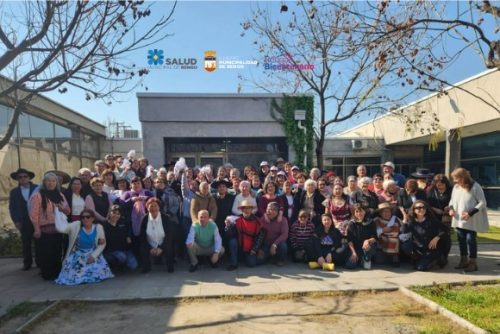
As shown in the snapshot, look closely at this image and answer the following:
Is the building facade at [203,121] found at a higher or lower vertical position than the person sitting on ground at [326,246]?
higher

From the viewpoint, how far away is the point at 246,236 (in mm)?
6797

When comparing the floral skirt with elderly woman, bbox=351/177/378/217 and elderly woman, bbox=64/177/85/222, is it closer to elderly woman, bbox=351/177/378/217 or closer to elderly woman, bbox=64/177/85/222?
elderly woman, bbox=64/177/85/222

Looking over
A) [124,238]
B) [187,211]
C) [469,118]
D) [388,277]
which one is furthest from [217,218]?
[469,118]

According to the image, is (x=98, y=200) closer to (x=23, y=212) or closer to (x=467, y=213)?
(x=23, y=212)

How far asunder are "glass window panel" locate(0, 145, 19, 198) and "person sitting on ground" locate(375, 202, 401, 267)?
31.6 feet

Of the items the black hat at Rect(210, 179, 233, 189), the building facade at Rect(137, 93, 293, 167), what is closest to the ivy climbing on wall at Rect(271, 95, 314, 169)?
the building facade at Rect(137, 93, 293, 167)

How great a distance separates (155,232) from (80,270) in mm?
1339

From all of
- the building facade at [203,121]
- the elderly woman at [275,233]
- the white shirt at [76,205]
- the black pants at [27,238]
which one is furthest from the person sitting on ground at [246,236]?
the building facade at [203,121]

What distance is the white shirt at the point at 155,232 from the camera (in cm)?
654

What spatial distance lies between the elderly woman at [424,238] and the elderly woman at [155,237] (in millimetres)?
4262

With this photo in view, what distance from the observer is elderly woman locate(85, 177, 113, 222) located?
6.68 m

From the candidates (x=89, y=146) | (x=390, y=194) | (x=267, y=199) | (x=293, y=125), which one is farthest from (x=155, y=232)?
(x=89, y=146)

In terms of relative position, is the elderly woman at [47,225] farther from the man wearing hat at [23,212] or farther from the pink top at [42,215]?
the man wearing hat at [23,212]

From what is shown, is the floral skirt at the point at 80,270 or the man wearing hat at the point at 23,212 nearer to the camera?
the floral skirt at the point at 80,270
